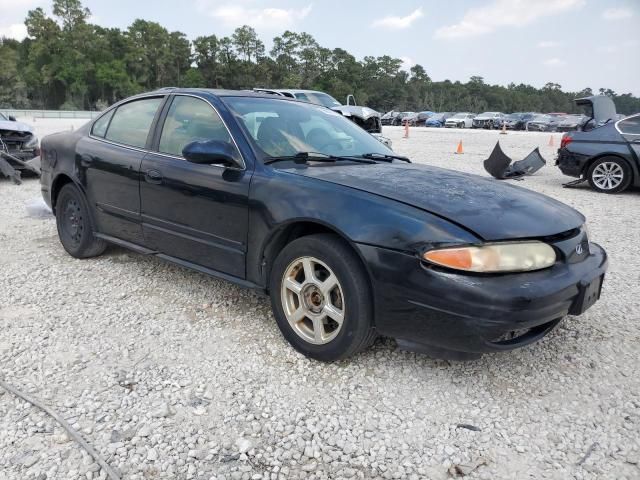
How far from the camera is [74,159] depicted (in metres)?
4.29

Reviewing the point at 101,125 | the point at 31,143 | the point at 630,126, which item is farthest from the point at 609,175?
the point at 31,143

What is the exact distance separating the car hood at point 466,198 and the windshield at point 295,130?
293 mm

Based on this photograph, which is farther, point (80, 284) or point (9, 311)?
point (80, 284)

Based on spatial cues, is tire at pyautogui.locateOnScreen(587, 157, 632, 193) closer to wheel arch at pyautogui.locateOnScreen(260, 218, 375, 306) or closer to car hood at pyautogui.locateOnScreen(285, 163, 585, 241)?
car hood at pyautogui.locateOnScreen(285, 163, 585, 241)

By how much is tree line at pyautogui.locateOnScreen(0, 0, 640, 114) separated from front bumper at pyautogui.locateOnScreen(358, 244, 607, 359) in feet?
246

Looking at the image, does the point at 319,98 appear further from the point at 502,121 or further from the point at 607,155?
the point at 502,121

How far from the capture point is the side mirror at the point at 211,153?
2.99m

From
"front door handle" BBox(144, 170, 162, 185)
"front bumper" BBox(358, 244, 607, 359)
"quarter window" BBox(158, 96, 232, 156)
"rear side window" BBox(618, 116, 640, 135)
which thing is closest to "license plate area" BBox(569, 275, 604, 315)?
"front bumper" BBox(358, 244, 607, 359)

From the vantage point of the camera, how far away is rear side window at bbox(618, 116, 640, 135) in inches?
330

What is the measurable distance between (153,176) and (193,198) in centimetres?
46

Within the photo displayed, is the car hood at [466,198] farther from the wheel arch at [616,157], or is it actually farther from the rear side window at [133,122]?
the wheel arch at [616,157]

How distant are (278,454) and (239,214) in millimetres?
1449

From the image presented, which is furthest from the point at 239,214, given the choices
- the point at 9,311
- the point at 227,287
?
the point at 9,311

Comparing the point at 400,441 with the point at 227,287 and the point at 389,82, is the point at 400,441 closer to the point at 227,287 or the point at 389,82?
the point at 227,287
